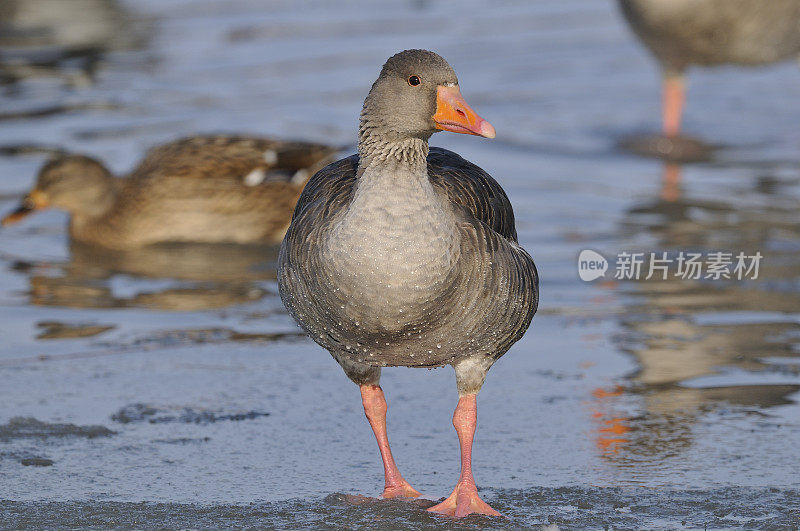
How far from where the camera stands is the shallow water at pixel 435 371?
215 inches

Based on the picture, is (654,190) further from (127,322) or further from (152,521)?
(152,521)

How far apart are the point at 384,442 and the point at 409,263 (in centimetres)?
106

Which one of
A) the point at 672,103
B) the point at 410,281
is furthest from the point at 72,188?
the point at 672,103

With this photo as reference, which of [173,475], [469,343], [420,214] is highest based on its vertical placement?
[420,214]

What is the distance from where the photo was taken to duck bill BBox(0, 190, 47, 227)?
365 inches

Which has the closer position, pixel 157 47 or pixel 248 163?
pixel 248 163

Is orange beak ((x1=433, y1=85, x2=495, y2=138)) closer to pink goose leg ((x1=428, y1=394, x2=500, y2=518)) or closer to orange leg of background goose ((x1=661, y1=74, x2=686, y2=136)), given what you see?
pink goose leg ((x1=428, y1=394, x2=500, y2=518))

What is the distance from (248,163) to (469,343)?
15.0 feet

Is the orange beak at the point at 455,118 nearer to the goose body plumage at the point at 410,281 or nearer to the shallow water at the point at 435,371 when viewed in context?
the goose body plumage at the point at 410,281

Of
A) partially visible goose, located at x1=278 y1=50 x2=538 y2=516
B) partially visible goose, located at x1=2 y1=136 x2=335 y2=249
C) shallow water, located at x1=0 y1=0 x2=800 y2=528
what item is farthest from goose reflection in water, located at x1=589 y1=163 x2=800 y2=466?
partially visible goose, located at x1=2 y1=136 x2=335 y2=249

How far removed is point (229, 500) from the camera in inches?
212

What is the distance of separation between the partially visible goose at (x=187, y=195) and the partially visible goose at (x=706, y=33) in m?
4.15

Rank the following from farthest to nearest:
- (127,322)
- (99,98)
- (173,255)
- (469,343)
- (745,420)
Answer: (99,98)
(173,255)
(127,322)
(745,420)
(469,343)

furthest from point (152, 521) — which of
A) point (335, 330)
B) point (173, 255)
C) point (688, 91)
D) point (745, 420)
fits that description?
point (688, 91)
